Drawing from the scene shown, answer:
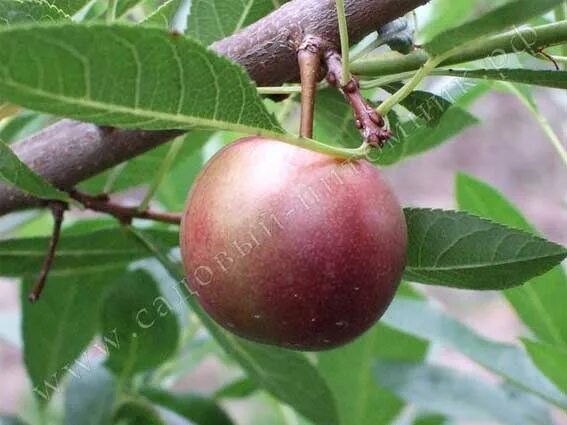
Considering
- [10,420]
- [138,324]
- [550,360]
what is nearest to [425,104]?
[550,360]

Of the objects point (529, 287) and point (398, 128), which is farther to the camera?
point (529, 287)

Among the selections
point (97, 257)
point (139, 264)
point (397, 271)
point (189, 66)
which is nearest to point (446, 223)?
point (397, 271)

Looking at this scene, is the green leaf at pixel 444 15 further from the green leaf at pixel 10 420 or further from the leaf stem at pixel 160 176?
the green leaf at pixel 10 420

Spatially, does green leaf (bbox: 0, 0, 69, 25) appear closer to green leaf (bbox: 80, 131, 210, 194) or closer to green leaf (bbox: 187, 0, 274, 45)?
green leaf (bbox: 187, 0, 274, 45)

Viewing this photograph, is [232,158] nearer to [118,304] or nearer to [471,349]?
[118,304]

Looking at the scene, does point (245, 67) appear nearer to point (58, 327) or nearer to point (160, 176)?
point (160, 176)

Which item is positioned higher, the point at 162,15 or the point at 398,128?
the point at 162,15

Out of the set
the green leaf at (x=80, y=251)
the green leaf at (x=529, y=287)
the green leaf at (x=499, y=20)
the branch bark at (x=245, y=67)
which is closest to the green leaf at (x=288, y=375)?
the green leaf at (x=80, y=251)
